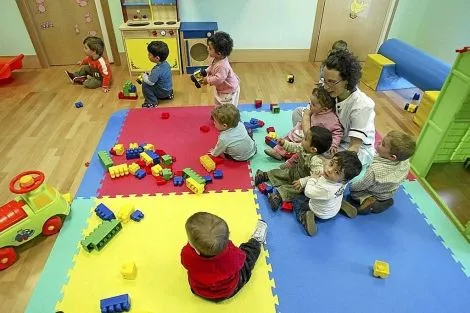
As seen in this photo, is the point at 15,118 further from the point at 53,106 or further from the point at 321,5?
the point at 321,5

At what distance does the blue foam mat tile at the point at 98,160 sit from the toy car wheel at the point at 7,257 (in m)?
0.59

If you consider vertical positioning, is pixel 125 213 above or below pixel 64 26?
below

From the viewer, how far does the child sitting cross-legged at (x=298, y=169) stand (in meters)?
2.16

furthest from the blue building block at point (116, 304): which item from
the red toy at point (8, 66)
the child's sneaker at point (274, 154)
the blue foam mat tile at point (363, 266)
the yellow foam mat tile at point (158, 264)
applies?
the red toy at point (8, 66)

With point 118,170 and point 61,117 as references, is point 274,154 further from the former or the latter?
point 61,117

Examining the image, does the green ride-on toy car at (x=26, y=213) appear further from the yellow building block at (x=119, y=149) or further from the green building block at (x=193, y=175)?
the green building block at (x=193, y=175)

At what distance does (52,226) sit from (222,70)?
2.00m

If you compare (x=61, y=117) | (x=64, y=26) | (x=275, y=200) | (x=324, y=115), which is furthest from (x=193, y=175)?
(x=64, y=26)

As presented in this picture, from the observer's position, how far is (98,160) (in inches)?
109

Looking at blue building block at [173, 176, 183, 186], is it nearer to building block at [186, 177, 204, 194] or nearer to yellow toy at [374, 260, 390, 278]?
building block at [186, 177, 204, 194]

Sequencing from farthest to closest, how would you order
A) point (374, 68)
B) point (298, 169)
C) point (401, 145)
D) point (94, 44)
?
point (374, 68)
point (94, 44)
point (298, 169)
point (401, 145)

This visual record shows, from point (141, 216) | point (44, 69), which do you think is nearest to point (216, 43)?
point (141, 216)

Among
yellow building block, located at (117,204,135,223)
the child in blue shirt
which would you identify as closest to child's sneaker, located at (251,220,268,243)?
yellow building block, located at (117,204,135,223)

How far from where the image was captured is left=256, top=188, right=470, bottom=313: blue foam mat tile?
1.78 meters
